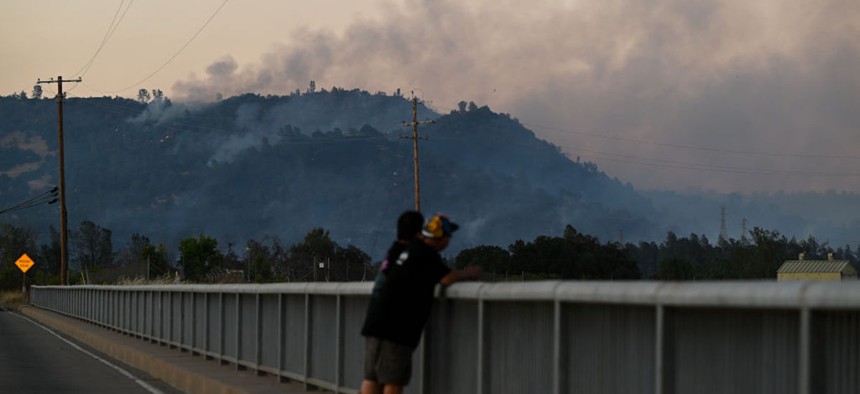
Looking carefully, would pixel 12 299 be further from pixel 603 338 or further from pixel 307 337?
pixel 603 338

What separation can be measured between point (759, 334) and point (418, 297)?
12.6 feet

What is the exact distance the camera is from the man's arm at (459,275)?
10.0 metres

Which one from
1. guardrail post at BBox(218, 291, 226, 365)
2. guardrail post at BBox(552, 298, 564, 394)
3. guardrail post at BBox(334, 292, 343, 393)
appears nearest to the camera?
guardrail post at BBox(552, 298, 564, 394)

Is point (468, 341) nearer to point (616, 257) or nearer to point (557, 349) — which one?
point (557, 349)

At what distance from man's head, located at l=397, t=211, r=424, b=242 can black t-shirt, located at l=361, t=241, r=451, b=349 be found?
83 mm

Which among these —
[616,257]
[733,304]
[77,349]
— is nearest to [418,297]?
[733,304]

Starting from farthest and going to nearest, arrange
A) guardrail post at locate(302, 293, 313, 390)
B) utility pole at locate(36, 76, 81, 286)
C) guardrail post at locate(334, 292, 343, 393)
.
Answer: utility pole at locate(36, 76, 81, 286) < guardrail post at locate(302, 293, 313, 390) < guardrail post at locate(334, 292, 343, 393)

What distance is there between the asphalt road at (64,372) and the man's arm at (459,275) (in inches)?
357

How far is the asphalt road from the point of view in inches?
744

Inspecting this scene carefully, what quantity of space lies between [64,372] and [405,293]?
14.0 metres

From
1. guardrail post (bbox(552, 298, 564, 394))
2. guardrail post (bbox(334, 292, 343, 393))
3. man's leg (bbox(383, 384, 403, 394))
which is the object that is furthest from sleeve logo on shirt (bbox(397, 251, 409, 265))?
guardrail post (bbox(334, 292, 343, 393))

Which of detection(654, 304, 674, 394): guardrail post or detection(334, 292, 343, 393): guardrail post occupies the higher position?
detection(654, 304, 674, 394): guardrail post

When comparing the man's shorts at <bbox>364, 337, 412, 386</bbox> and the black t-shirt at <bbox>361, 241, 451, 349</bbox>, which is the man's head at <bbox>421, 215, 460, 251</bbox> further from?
the man's shorts at <bbox>364, 337, 412, 386</bbox>

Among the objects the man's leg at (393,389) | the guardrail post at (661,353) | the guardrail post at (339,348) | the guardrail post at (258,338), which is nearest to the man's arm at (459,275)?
the man's leg at (393,389)
